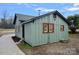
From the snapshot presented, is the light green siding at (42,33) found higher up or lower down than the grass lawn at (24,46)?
higher up

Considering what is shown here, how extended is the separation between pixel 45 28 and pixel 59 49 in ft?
2.10

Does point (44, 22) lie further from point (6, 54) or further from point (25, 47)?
point (6, 54)

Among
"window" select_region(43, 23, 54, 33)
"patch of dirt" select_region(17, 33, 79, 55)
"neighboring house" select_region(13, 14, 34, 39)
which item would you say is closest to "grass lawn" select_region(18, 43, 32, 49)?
"patch of dirt" select_region(17, 33, 79, 55)

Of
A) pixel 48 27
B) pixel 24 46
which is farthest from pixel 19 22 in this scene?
pixel 48 27

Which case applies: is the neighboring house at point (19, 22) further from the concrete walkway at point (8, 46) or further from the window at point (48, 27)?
the window at point (48, 27)

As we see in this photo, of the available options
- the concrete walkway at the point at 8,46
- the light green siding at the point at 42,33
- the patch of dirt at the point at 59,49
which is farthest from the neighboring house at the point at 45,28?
the concrete walkway at the point at 8,46

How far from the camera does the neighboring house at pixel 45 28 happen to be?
3753mm

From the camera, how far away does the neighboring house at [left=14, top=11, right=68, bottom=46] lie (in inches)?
148

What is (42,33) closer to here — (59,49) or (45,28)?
(45,28)

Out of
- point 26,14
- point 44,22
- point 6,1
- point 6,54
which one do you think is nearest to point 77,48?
point 44,22

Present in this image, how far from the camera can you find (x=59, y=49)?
373cm

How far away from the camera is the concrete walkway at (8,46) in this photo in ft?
12.2
